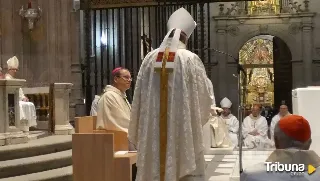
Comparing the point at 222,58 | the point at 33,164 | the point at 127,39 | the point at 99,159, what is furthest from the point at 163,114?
the point at 222,58

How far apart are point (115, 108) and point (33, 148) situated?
220 centimetres

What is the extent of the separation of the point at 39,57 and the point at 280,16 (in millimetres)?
8941

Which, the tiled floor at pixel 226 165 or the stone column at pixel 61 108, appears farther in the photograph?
the stone column at pixel 61 108

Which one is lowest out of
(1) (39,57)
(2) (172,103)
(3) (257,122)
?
(3) (257,122)

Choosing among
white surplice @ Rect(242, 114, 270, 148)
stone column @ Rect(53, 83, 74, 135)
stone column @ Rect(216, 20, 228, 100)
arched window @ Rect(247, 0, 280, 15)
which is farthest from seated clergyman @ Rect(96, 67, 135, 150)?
arched window @ Rect(247, 0, 280, 15)

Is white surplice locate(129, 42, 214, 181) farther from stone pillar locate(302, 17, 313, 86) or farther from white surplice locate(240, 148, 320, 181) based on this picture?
stone pillar locate(302, 17, 313, 86)

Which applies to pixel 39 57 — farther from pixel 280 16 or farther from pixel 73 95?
pixel 280 16

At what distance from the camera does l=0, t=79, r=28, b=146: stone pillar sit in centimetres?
746

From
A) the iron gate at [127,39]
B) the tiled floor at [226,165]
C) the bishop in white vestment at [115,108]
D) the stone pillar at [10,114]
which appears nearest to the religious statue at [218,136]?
the tiled floor at [226,165]

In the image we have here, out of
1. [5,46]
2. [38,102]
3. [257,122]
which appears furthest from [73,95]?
[257,122]

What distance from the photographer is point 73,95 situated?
1328 cm

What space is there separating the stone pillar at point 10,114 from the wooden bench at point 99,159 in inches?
103

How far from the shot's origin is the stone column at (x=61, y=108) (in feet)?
31.2

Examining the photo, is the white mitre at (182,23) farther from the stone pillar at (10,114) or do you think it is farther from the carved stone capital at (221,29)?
the carved stone capital at (221,29)
